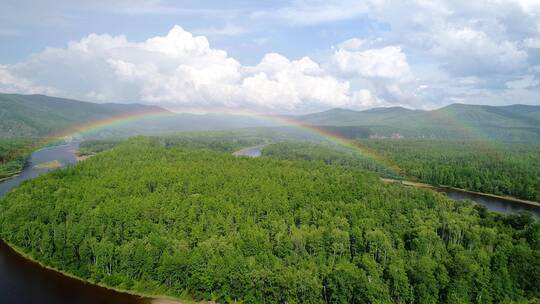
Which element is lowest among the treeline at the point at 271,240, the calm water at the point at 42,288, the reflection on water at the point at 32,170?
the calm water at the point at 42,288

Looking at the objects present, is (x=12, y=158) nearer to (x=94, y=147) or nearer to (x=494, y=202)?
(x=94, y=147)

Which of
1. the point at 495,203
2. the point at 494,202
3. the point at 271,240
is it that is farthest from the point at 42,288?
the point at 494,202

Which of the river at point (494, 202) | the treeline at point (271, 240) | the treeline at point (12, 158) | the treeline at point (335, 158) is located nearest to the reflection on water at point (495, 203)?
the river at point (494, 202)

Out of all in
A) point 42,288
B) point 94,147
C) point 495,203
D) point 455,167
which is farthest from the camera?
point 94,147

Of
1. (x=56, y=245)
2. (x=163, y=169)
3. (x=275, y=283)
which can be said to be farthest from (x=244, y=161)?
(x=275, y=283)

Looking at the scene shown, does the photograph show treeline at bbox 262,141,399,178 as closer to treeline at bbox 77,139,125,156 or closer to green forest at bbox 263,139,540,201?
green forest at bbox 263,139,540,201

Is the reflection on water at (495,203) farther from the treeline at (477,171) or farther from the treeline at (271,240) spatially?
the treeline at (271,240)

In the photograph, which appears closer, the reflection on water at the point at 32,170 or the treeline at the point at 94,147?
the reflection on water at the point at 32,170

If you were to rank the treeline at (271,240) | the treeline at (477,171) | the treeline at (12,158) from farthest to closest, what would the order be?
the treeline at (12,158)
the treeline at (477,171)
the treeline at (271,240)

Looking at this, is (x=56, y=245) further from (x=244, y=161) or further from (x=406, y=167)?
(x=406, y=167)
